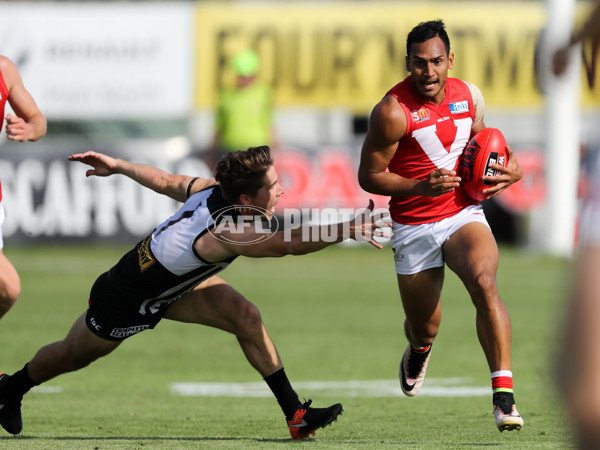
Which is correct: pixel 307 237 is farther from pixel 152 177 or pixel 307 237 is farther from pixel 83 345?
pixel 83 345

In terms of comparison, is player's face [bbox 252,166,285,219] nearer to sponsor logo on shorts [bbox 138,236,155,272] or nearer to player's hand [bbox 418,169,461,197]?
sponsor logo on shorts [bbox 138,236,155,272]

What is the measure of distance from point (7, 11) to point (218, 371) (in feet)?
41.5

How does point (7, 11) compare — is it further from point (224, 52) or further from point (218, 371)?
point (218, 371)

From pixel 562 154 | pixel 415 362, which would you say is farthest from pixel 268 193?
pixel 562 154

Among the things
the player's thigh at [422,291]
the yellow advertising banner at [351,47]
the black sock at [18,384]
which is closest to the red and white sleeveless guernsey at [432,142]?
the player's thigh at [422,291]

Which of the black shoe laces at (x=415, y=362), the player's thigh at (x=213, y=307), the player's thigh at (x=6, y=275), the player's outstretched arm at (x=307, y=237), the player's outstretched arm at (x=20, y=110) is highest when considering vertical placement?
the player's outstretched arm at (x=20, y=110)

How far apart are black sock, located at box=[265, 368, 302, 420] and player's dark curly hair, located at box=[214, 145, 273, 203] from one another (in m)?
1.09

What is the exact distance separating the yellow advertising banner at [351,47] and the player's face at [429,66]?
13.9 m

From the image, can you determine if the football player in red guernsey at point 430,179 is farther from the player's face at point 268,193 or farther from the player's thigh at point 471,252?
the player's face at point 268,193

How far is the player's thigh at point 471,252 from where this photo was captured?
6.23 meters

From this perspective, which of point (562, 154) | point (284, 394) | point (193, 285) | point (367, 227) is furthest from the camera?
point (562, 154)

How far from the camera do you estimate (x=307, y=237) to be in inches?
219

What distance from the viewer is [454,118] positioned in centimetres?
676

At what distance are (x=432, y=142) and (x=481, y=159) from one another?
0.35 metres
